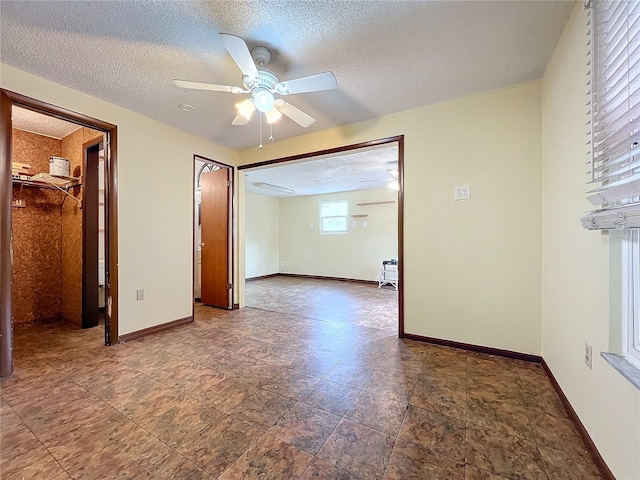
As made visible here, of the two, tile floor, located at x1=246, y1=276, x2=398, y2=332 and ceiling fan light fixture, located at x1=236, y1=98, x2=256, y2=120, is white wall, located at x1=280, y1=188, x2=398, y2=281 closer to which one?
tile floor, located at x1=246, y1=276, x2=398, y2=332

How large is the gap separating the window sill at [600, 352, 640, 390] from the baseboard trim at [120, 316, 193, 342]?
3645mm

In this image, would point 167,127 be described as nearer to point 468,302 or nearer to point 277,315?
point 277,315

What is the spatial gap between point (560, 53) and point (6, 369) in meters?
4.58

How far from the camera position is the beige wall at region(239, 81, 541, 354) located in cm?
224

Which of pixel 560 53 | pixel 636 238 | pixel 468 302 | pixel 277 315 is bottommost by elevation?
pixel 277 315

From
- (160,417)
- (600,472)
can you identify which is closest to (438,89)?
(600,472)

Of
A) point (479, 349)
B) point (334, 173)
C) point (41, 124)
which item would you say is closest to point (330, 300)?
point (334, 173)

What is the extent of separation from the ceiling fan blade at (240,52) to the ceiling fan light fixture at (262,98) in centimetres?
9

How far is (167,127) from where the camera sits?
10.1 ft

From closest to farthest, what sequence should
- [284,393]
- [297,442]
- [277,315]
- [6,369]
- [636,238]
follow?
[636,238] < [297,442] < [284,393] < [6,369] < [277,315]

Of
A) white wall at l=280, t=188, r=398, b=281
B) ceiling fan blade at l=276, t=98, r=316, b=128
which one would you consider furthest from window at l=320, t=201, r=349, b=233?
ceiling fan blade at l=276, t=98, r=316, b=128

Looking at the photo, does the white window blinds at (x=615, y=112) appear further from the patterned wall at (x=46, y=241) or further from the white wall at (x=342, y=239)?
the white wall at (x=342, y=239)

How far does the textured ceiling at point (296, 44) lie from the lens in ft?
4.93

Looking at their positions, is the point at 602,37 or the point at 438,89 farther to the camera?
the point at 438,89
